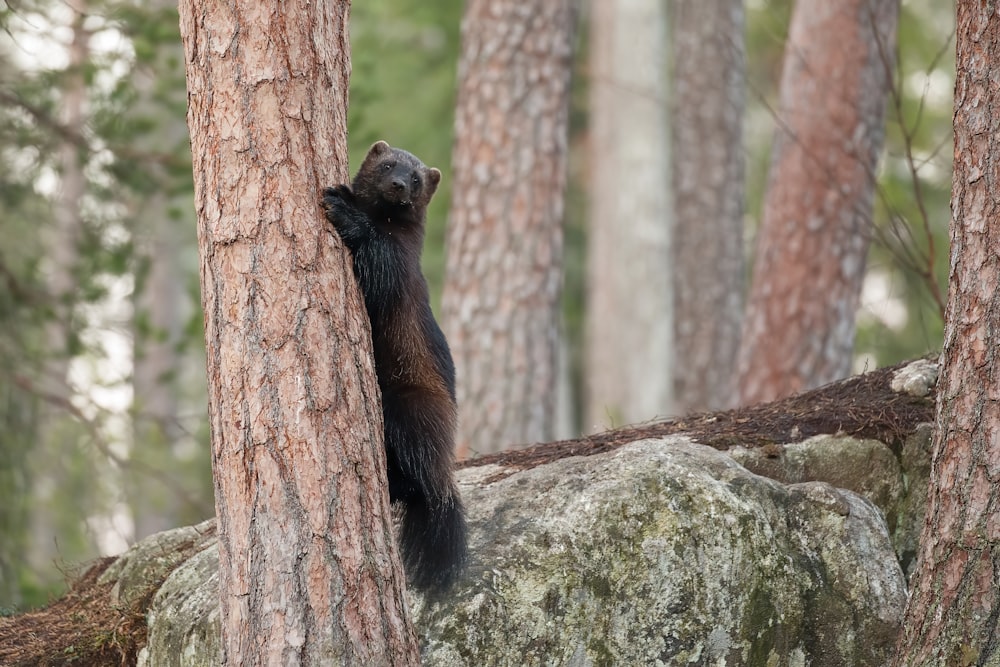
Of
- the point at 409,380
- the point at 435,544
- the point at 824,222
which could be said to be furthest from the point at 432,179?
the point at 824,222

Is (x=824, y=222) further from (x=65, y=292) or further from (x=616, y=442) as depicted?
(x=65, y=292)

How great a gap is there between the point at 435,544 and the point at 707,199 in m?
8.91

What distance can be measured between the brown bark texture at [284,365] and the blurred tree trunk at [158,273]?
4.34 meters

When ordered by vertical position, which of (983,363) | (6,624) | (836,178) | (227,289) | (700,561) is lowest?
(6,624)

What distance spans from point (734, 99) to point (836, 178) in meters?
4.08

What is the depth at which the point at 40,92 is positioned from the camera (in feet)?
29.5

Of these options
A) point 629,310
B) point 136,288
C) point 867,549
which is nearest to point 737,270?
point 629,310

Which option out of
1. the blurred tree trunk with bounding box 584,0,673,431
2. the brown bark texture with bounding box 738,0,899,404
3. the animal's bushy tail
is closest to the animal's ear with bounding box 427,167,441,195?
the animal's bushy tail

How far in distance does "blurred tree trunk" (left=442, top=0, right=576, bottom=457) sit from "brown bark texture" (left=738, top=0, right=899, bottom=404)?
175 cm

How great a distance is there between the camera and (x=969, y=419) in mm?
3482

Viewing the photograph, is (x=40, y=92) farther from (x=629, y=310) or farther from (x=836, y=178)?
(x=629, y=310)

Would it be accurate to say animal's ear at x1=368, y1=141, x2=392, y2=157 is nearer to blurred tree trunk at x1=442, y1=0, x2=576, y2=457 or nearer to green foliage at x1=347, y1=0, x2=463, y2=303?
blurred tree trunk at x1=442, y1=0, x2=576, y2=457

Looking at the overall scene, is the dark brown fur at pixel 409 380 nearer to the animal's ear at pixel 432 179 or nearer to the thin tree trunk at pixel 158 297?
the animal's ear at pixel 432 179

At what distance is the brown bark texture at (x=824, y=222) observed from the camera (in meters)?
8.76
